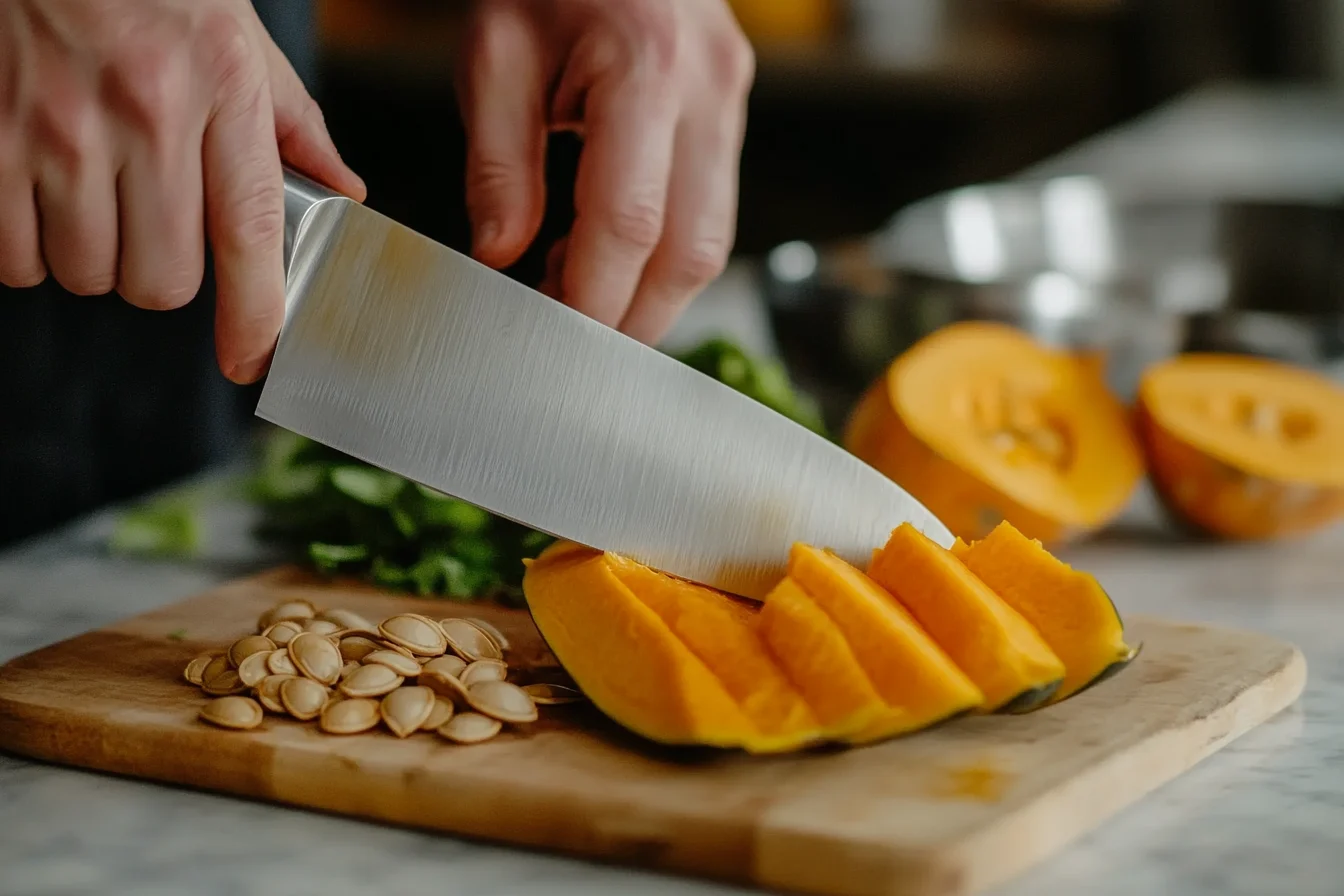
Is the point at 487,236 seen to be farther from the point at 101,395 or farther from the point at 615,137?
the point at 101,395

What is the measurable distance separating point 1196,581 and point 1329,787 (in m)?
0.58

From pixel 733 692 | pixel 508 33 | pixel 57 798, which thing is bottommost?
pixel 57 798

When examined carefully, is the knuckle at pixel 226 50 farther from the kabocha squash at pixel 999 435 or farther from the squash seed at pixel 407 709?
the kabocha squash at pixel 999 435

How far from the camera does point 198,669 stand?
45.1 inches

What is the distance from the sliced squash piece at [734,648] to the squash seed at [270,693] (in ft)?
0.92

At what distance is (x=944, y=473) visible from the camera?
1564 mm

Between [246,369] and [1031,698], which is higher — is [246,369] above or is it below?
above

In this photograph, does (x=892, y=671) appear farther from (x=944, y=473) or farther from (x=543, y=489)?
(x=944, y=473)

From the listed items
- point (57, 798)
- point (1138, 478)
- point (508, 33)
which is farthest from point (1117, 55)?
point (57, 798)

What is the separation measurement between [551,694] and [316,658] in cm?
19

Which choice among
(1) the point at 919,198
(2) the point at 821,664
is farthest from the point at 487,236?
(1) the point at 919,198

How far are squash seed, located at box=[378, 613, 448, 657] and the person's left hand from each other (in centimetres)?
40

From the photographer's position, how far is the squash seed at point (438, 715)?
3.44ft

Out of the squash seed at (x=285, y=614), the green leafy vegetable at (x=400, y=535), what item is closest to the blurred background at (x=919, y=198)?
the green leafy vegetable at (x=400, y=535)
